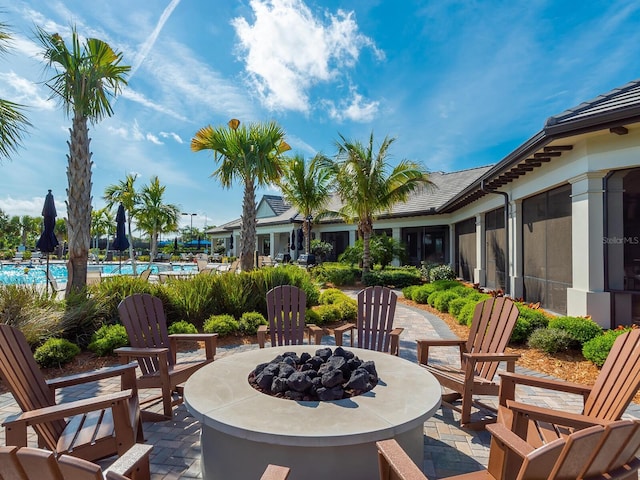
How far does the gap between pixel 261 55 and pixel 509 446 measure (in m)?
9.25

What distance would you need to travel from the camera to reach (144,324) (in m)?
3.97

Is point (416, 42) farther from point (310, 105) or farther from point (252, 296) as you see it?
point (252, 296)

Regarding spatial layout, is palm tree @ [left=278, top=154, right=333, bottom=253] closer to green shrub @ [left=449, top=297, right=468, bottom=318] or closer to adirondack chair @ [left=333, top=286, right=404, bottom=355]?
green shrub @ [left=449, top=297, right=468, bottom=318]

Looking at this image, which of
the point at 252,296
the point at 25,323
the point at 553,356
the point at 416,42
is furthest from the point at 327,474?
the point at 416,42

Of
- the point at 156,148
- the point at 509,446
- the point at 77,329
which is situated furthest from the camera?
the point at 156,148

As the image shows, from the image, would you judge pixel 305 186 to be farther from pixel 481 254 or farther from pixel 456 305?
pixel 456 305

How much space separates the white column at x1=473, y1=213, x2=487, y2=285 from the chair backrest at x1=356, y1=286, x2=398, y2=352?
8929 mm

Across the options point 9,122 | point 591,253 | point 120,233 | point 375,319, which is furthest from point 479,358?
point 120,233

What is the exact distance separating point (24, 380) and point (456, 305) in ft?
A: 25.9

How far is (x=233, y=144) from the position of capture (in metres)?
9.41

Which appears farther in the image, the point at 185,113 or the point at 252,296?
the point at 185,113

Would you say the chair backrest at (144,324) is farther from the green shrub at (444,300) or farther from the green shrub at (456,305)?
the green shrub at (444,300)

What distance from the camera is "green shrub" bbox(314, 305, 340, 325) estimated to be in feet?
24.9

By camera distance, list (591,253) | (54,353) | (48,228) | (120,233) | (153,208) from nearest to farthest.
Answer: (54,353), (591,253), (48,228), (120,233), (153,208)
